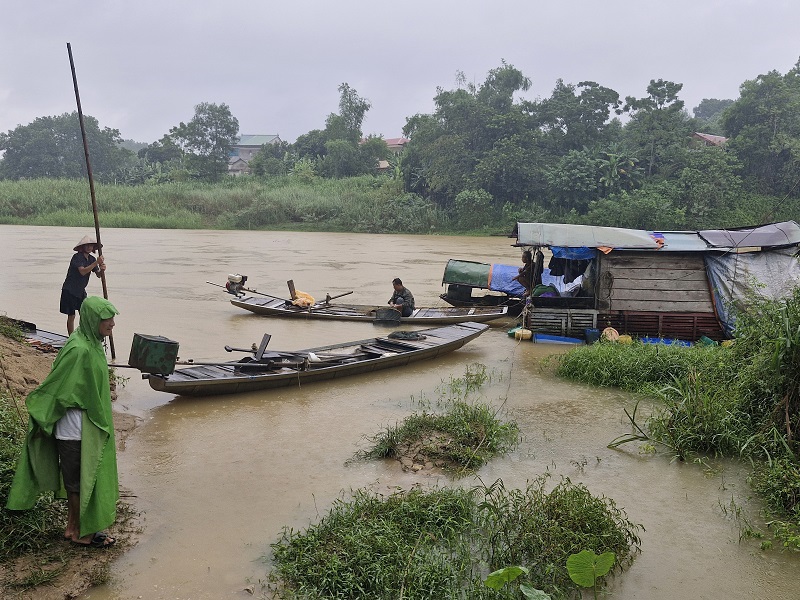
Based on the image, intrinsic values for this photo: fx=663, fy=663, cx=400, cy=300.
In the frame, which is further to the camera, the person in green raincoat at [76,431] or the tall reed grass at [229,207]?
the tall reed grass at [229,207]

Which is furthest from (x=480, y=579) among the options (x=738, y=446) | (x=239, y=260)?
(x=239, y=260)

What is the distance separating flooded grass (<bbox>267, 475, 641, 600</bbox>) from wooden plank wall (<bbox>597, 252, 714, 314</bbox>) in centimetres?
553

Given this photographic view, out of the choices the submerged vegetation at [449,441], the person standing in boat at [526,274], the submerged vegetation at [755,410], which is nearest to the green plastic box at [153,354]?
the submerged vegetation at [449,441]

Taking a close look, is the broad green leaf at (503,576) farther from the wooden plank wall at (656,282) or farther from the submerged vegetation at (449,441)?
the wooden plank wall at (656,282)

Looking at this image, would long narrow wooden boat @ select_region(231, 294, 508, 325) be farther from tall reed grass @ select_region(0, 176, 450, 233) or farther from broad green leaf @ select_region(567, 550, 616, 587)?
tall reed grass @ select_region(0, 176, 450, 233)

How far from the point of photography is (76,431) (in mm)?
3342

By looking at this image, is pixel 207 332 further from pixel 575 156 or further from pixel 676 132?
pixel 676 132

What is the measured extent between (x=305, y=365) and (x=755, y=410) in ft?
14.1

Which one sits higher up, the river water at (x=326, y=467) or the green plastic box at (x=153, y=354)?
the green plastic box at (x=153, y=354)

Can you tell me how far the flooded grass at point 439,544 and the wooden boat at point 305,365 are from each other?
2629 millimetres

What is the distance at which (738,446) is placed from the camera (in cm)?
534

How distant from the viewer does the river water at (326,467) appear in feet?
12.5

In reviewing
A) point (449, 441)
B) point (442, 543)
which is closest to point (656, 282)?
point (449, 441)

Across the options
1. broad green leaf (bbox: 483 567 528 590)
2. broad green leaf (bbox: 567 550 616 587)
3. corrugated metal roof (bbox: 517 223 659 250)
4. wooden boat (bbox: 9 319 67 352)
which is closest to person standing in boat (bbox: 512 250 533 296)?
corrugated metal roof (bbox: 517 223 659 250)
